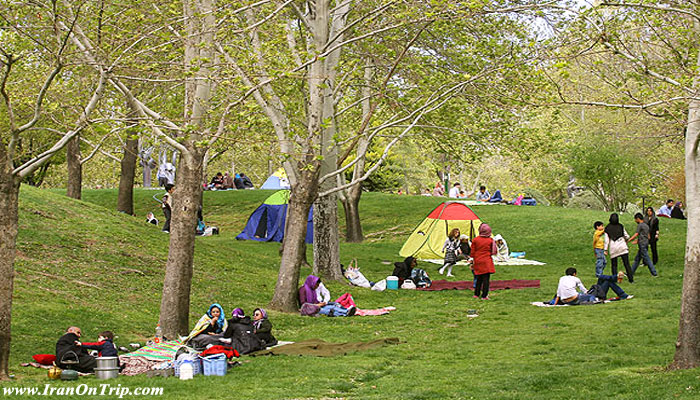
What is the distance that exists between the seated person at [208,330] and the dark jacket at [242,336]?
0.62ft

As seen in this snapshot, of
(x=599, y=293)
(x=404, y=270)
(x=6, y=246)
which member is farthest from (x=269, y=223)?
(x=6, y=246)

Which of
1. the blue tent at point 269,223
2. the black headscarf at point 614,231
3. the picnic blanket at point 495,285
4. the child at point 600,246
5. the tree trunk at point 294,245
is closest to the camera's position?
the tree trunk at point 294,245

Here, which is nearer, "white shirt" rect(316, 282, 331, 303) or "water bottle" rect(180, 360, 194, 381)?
"water bottle" rect(180, 360, 194, 381)

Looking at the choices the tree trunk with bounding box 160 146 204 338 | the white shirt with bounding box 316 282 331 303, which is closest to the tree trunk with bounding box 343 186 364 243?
the white shirt with bounding box 316 282 331 303

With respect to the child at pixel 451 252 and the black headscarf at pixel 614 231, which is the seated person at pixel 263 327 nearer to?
the black headscarf at pixel 614 231

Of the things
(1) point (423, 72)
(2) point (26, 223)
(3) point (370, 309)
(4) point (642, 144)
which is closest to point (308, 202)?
(3) point (370, 309)

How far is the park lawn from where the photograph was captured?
9961 mm

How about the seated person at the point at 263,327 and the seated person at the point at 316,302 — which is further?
the seated person at the point at 316,302

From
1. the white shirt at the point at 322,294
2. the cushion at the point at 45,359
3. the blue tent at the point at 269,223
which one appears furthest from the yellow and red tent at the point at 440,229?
the cushion at the point at 45,359

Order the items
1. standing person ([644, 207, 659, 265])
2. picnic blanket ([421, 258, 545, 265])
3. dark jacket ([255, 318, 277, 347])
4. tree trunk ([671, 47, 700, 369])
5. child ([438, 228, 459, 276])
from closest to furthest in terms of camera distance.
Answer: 1. tree trunk ([671, 47, 700, 369])
2. dark jacket ([255, 318, 277, 347])
3. standing person ([644, 207, 659, 265])
4. child ([438, 228, 459, 276])
5. picnic blanket ([421, 258, 545, 265])

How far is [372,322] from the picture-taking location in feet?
53.8

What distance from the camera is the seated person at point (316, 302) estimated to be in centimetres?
1711

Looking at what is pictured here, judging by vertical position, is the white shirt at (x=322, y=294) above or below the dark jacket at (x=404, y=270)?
below

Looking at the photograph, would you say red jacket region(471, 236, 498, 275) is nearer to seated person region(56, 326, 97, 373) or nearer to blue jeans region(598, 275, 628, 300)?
blue jeans region(598, 275, 628, 300)
